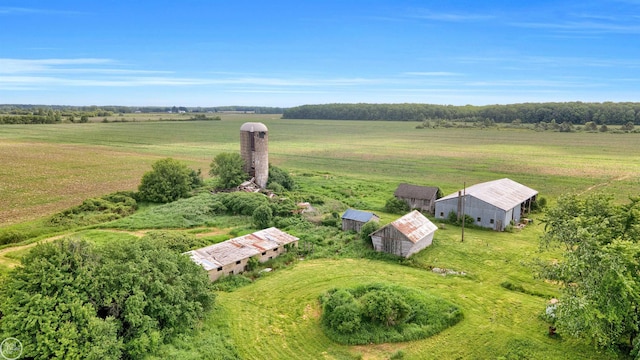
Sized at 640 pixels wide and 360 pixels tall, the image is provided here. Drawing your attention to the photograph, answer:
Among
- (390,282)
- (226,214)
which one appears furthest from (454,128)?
(390,282)

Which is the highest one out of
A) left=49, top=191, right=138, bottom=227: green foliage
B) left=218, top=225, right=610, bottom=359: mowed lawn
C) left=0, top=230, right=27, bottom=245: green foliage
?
left=49, top=191, right=138, bottom=227: green foliage

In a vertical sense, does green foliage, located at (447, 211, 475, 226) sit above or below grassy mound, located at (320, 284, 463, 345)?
above

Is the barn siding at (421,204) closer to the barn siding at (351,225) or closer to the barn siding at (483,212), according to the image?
the barn siding at (483,212)

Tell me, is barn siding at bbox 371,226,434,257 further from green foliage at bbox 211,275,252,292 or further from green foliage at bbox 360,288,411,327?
green foliage at bbox 211,275,252,292

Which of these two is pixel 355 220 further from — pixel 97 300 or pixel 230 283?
pixel 97 300

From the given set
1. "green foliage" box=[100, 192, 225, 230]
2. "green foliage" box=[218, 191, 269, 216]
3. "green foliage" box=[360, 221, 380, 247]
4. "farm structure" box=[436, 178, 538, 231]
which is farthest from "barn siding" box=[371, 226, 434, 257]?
"green foliage" box=[100, 192, 225, 230]

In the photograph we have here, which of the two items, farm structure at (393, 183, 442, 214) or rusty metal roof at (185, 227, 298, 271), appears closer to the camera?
rusty metal roof at (185, 227, 298, 271)
